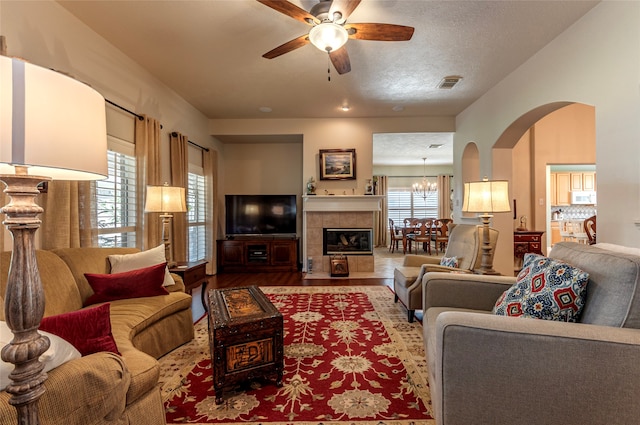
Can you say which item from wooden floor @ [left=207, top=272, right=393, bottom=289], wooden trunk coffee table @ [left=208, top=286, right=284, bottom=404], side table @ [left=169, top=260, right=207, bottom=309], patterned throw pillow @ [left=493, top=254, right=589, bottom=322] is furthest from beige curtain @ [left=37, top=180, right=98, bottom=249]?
patterned throw pillow @ [left=493, top=254, right=589, bottom=322]

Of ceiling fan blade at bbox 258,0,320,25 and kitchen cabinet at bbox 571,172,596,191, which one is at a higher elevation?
ceiling fan blade at bbox 258,0,320,25

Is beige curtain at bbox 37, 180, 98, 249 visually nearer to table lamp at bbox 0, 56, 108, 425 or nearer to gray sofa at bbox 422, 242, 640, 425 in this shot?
table lamp at bbox 0, 56, 108, 425

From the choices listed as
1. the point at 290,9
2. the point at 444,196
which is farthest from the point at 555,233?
the point at 290,9

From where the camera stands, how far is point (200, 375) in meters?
2.00

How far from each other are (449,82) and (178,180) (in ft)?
13.3

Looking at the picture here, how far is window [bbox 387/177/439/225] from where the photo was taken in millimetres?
9750

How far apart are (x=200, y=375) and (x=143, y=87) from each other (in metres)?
3.34

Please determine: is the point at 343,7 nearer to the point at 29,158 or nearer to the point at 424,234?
the point at 29,158

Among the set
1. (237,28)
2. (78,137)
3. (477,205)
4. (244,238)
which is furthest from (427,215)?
(78,137)

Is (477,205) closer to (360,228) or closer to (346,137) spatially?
(360,228)

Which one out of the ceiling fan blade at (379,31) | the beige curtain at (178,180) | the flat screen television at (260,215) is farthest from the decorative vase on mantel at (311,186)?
the ceiling fan blade at (379,31)

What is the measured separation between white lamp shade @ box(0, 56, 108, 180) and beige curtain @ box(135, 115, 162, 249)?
2878 millimetres

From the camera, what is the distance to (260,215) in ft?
18.8

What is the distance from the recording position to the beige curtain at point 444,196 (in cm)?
954
